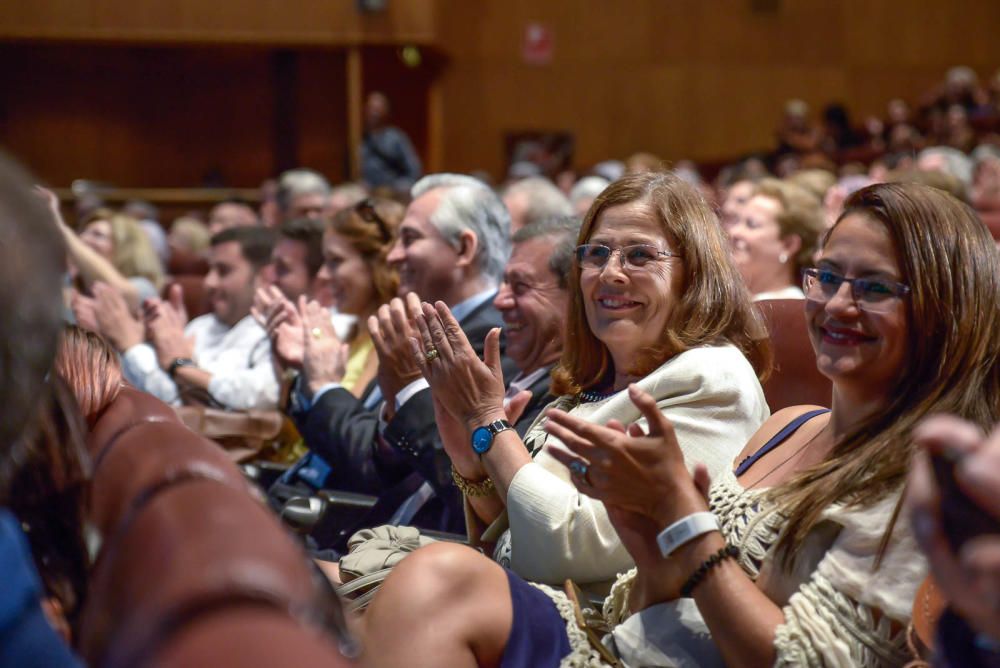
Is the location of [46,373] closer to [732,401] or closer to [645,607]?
[645,607]

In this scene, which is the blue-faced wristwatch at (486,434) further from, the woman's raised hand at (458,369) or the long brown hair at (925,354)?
the long brown hair at (925,354)

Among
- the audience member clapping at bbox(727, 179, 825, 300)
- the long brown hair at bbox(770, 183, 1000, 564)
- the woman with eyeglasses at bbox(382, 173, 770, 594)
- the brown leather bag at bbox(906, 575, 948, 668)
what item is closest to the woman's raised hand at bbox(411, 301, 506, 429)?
the woman with eyeglasses at bbox(382, 173, 770, 594)

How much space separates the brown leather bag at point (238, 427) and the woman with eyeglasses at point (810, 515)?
1.56m

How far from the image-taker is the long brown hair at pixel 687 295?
6.51 feet

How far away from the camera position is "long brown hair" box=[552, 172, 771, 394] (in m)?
1.98

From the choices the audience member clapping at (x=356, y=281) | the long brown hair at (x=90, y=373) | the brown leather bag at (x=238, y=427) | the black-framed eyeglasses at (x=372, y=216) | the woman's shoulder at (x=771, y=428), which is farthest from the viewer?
the black-framed eyeglasses at (x=372, y=216)

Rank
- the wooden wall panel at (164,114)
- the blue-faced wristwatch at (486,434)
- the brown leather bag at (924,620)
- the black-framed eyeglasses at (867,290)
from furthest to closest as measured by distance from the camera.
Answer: the wooden wall panel at (164,114), the blue-faced wristwatch at (486,434), the black-framed eyeglasses at (867,290), the brown leather bag at (924,620)

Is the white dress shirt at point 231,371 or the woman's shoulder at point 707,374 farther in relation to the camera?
the white dress shirt at point 231,371

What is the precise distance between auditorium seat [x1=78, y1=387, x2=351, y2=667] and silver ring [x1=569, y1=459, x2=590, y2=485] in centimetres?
58

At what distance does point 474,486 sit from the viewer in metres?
2.01

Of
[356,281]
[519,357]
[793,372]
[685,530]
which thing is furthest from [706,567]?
[356,281]

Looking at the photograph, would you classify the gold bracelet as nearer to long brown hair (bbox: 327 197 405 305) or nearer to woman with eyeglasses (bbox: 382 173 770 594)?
woman with eyeglasses (bbox: 382 173 770 594)

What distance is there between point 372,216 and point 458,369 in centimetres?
158

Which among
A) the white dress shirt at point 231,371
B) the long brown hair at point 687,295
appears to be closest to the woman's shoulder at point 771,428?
the long brown hair at point 687,295
